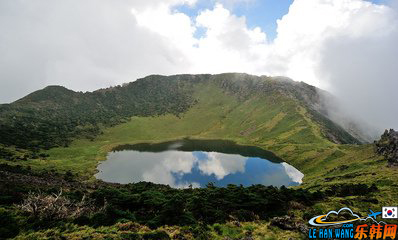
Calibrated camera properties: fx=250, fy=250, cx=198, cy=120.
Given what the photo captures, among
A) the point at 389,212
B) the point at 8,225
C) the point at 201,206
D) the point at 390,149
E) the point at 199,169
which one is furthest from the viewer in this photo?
the point at 199,169

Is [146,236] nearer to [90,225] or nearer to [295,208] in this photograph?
[90,225]

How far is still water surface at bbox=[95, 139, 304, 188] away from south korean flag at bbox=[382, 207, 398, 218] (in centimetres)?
5460

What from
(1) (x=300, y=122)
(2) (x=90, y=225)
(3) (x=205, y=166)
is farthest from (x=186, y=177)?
(1) (x=300, y=122)

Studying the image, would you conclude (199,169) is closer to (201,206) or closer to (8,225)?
(201,206)

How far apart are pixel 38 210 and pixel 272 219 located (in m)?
27.3

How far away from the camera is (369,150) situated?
90938 mm

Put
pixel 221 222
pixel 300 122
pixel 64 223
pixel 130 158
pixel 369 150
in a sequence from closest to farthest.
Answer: pixel 64 223, pixel 221 222, pixel 369 150, pixel 130 158, pixel 300 122

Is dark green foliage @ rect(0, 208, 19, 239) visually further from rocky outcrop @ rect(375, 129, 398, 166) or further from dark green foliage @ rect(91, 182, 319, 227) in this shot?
rocky outcrop @ rect(375, 129, 398, 166)

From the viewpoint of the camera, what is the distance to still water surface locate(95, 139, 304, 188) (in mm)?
91625

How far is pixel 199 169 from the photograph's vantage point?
109m

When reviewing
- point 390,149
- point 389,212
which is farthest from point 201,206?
→ point 390,149

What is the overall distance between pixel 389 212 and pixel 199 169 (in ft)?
265

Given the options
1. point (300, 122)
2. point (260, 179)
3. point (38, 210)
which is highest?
point (300, 122)

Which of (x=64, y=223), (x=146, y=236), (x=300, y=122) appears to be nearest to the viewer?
(x=146, y=236)
